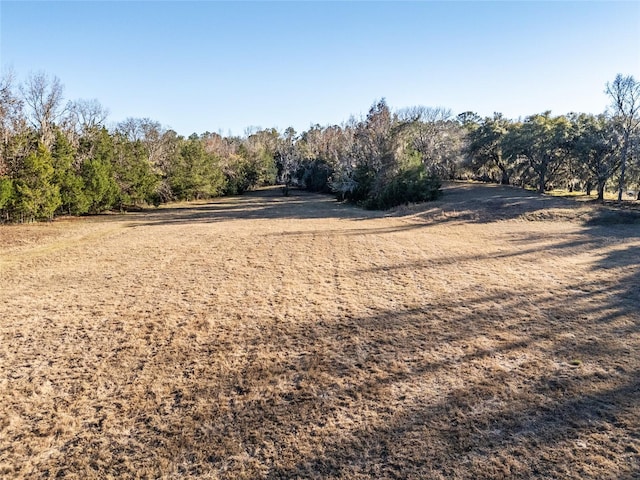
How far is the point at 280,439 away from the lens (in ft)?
13.3

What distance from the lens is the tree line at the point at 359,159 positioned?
20.8m

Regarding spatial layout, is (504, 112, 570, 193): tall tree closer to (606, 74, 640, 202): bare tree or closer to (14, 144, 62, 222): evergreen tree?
(606, 74, 640, 202): bare tree

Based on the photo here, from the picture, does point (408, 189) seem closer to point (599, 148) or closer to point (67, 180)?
point (599, 148)

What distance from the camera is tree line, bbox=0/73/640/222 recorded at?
20828mm

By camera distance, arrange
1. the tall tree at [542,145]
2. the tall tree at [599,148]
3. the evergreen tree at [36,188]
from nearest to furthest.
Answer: the evergreen tree at [36,188], the tall tree at [599,148], the tall tree at [542,145]

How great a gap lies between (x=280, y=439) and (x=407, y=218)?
2024 cm

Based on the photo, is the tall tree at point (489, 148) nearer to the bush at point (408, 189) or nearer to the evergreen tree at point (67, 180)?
the bush at point (408, 189)

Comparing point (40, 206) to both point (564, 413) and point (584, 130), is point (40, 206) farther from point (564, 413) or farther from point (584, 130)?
point (584, 130)

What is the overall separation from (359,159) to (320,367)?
2991 cm

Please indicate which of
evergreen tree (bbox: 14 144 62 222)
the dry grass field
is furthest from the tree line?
the dry grass field

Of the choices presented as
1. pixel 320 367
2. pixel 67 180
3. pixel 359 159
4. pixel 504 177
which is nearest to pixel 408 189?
pixel 359 159

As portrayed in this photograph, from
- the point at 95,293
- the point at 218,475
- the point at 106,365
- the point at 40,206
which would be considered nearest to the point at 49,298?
the point at 95,293

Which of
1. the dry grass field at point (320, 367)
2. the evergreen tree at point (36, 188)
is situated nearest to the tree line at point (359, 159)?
the evergreen tree at point (36, 188)

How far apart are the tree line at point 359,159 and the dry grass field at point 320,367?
1173cm
